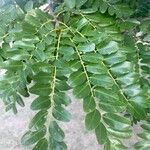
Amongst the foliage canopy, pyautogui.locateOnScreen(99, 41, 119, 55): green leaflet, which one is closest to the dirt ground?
the foliage canopy

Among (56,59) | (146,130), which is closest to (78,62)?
(56,59)

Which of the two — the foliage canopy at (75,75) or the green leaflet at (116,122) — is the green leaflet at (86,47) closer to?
the foliage canopy at (75,75)

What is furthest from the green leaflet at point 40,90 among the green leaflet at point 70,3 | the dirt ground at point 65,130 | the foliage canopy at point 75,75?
the dirt ground at point 65,130

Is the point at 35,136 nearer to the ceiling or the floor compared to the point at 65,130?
nearer to the ceiling

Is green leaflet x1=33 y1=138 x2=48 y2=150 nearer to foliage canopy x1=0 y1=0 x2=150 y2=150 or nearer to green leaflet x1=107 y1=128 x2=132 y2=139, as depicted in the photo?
foliage canopy x1=0 y1=0 x2=150 y2=150

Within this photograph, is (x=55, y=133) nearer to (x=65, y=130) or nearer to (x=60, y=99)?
(x=60, y=99)

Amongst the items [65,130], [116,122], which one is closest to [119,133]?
[116,122]
